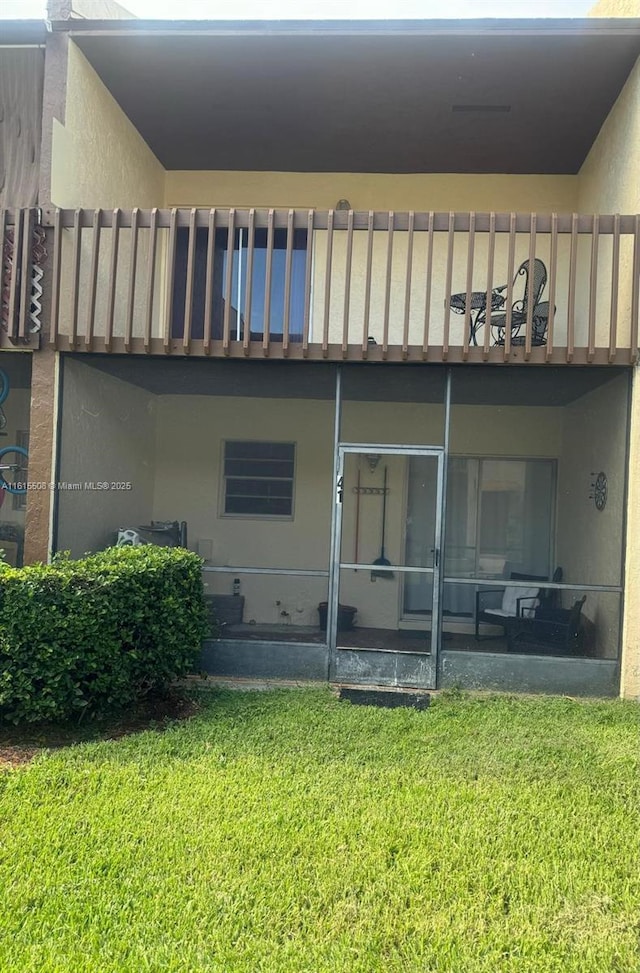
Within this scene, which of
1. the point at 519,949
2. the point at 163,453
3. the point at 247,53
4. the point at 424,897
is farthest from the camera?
the point at 163,453

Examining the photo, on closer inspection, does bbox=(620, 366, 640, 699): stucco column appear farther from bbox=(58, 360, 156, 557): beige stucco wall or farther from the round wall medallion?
bbox=(58, 360, 156, 557): beige stucco wall

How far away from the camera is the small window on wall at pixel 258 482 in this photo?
27.0 feet

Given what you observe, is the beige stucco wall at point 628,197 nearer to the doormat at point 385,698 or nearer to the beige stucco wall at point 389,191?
the beige stucco wall at point 389,191

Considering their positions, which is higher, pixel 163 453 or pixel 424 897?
pixel 163 453

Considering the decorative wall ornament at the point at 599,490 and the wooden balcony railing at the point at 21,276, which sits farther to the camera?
the decorative wall ornament at the point at 599,490

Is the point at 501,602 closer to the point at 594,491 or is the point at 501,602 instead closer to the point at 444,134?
the point at 594,491

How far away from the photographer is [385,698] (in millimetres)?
5805

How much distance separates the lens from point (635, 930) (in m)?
2.75

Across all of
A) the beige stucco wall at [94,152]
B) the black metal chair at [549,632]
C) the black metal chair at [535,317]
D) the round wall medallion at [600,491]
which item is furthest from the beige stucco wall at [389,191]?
the black metal chair at [549,632]

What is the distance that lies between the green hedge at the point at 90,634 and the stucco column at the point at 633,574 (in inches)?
147

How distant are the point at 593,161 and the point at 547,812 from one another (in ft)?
22.5

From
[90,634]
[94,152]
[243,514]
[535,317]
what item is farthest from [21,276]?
[535,317]

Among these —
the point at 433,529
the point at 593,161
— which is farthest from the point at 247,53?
the point at 433,529

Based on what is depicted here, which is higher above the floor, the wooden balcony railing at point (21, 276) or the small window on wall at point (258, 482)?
the wooden balcony railing at point (21, 276)
